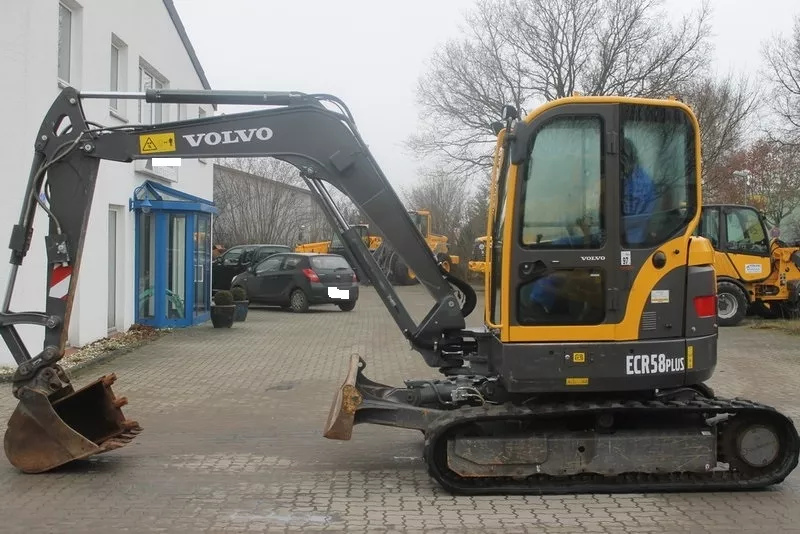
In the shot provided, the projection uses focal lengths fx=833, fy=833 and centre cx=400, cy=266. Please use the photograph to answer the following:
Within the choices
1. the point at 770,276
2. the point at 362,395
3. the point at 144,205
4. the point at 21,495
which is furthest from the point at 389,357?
the point at 770,276

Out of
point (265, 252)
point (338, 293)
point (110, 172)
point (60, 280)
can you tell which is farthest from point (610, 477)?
point (265, 252)

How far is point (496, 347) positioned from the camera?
6.60 metres

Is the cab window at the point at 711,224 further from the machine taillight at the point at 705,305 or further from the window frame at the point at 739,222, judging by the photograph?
the machine taillight at the point at 705,305

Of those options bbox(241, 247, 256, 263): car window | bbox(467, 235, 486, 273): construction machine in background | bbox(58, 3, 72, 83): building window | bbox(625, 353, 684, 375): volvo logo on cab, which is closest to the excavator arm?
bbox(625, 353, 684, 375): volvo logo on cab

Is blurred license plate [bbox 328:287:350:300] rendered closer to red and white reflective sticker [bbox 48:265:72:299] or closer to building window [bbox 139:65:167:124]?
building window [bbox 139:65:167:124]

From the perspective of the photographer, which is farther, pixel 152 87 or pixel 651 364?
pixel 152 87

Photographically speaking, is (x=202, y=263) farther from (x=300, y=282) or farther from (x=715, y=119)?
(x=715, y=119)

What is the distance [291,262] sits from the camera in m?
23.1

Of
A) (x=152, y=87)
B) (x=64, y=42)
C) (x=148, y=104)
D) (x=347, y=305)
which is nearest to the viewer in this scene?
(x=64, y=42)

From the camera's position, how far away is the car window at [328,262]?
22984 mm

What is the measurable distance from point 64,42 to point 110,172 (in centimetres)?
255

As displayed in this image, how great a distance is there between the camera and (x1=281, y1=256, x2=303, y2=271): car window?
23031 millimetres

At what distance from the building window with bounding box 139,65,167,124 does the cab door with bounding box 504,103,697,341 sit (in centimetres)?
1221

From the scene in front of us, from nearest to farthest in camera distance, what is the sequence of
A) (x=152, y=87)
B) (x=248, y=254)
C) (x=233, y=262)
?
(x=152, y=87), (x=233, y=262), (x=248, y=254)
